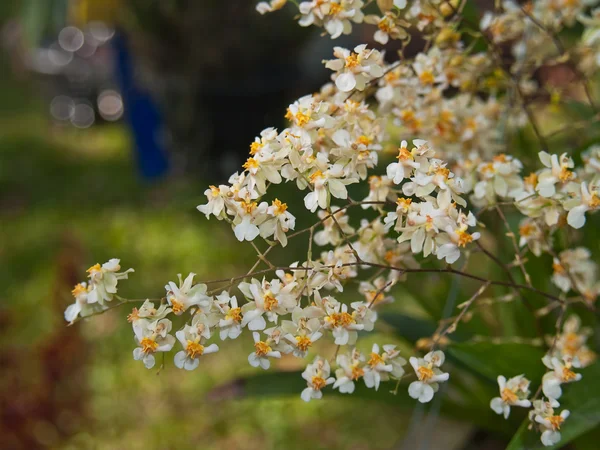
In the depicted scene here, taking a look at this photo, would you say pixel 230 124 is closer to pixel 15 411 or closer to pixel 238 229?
pixel 15 411

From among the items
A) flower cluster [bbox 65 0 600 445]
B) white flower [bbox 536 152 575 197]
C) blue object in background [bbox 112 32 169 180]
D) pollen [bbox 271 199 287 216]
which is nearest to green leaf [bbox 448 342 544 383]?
flower cluster [bbox 65 0 600 445]

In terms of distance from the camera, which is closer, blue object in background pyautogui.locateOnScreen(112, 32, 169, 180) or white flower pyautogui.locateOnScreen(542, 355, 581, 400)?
white flower pyautogui.locateOnScreen(542, 355, 581, 400)

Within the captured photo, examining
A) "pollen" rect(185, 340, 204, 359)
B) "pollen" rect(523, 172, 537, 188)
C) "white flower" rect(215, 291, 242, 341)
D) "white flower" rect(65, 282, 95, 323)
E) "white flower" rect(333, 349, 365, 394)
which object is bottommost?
"white flower" rect(333, 349, 365, 394)

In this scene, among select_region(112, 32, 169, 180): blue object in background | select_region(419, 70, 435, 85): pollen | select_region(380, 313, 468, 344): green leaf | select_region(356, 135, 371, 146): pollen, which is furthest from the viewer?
select_region(112, 32, 169, 180): blue object in background

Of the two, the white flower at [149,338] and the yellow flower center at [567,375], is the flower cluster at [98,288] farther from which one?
the yellow flower center at [567,375]

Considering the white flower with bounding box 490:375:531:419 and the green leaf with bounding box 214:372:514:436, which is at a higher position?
the white flower with bounding box 490:375:531:419

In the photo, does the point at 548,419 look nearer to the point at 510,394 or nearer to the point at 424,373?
the point at 510,394

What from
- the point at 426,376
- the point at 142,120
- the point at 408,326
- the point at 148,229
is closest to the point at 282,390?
the point at 408,326

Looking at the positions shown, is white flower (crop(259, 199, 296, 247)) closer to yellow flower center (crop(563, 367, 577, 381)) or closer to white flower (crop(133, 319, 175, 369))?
white flower (crop(133, 319, 175, 369))
